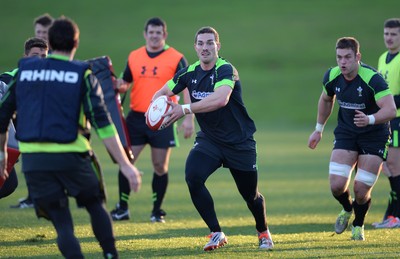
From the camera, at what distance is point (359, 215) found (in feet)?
32.7

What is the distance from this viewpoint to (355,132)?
985 centimetres

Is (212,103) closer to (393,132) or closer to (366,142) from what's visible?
(366,142)

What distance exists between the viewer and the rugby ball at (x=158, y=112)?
8.47 m

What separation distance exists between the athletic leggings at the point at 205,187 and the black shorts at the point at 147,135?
3412 mm

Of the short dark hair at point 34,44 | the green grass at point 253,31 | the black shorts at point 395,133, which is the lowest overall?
the green grass at point 253,31

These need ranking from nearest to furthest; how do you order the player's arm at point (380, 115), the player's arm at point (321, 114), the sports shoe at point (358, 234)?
the player's arm at point (380, 115), the sports shoe at point (358, 234), the player's arm at point (321, 114)

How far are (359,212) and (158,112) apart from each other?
2.98m

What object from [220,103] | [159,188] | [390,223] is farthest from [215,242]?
[159,188]

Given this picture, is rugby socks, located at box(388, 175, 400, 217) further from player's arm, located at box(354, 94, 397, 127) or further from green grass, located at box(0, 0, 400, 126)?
green grass, located at box(0, 0, 400, 126)

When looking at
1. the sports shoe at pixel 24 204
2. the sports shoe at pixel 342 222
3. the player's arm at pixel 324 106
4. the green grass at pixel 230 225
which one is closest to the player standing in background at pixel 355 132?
the sports shoe at pixel 342 222

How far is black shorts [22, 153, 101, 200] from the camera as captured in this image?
255 inches

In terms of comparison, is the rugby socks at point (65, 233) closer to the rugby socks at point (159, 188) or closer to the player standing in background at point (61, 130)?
the player standing in background at point (61, 130)

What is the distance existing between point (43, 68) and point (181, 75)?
9.01ft

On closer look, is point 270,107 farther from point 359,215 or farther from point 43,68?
point 43,68
